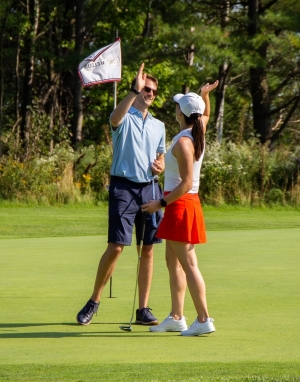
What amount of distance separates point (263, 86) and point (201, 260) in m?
23.8

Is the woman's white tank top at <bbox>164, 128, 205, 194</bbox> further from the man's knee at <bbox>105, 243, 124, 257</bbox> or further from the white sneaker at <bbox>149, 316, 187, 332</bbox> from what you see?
the white sneaker at <bbox>149, 316, 187, 332</bbox>

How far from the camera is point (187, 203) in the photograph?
6.70m

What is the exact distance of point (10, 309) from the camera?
7758 mm

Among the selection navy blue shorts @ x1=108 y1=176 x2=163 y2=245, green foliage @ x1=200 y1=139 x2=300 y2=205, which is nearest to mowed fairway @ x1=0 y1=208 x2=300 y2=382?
navy blue shorts @ x1=108 y1=176 x2=163 y2=245

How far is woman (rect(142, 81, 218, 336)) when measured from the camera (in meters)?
6.54

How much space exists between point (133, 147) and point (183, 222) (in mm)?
854

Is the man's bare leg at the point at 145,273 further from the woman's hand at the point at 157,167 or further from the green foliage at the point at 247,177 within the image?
the green foliage at the point at 247,177

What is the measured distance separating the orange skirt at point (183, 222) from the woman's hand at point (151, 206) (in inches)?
2.8

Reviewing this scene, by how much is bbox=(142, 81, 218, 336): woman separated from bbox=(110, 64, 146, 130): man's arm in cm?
38

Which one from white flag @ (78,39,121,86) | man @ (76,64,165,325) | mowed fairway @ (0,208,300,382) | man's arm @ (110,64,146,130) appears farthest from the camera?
white flag @ (78,39,121,86)

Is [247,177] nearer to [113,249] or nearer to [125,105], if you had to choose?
[113,249]

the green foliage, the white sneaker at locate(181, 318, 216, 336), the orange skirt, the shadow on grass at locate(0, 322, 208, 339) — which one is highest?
the orange skirt

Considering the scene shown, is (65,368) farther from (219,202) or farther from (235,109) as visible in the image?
(235,109)

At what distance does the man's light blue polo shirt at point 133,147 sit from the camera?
283 inches
